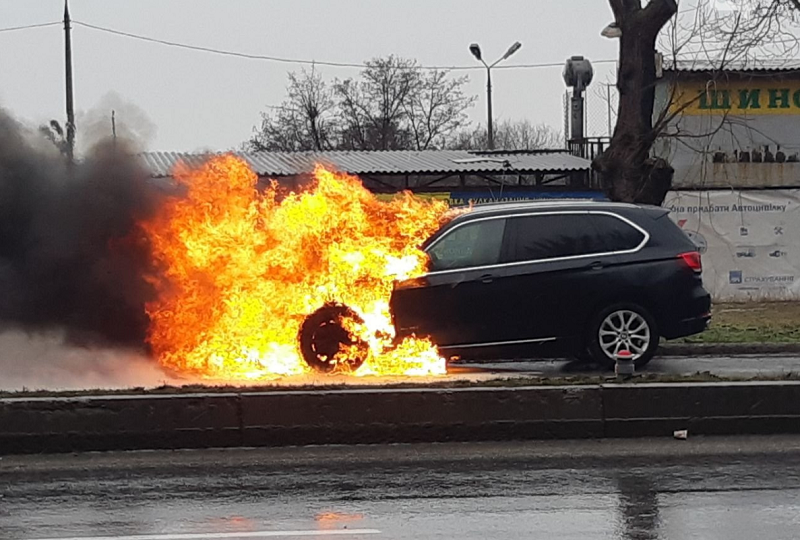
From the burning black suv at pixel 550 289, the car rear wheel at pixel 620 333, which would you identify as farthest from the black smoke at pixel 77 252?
the car rear wheel at pixel 620 333

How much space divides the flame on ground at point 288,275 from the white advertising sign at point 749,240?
39.3ft

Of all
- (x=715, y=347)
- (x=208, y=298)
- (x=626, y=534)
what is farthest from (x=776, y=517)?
(x=715, y=347)

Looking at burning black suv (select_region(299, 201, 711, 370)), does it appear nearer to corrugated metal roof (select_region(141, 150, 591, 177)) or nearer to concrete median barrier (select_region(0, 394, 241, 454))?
concrete median barrier (select_region(0, 394, 241, 454))

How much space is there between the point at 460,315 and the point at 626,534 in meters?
5.80

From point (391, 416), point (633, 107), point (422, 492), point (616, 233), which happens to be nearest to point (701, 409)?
point (391, 416)

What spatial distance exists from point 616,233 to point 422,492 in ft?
19.1

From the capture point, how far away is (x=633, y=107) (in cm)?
2119

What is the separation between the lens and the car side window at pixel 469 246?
1185 centimetres

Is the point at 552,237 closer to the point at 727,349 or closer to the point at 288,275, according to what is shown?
the point at 288,275

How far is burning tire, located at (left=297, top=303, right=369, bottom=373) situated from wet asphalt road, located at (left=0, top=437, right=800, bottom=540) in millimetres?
3300

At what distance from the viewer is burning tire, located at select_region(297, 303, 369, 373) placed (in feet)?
38.2

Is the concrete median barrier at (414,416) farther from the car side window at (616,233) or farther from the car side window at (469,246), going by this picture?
the car side window at (616,233)

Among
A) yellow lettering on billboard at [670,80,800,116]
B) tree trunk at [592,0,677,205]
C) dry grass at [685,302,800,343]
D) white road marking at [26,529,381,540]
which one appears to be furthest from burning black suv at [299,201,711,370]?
yellow lettering on billboard at [670,80,800,116]

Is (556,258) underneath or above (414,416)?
above
